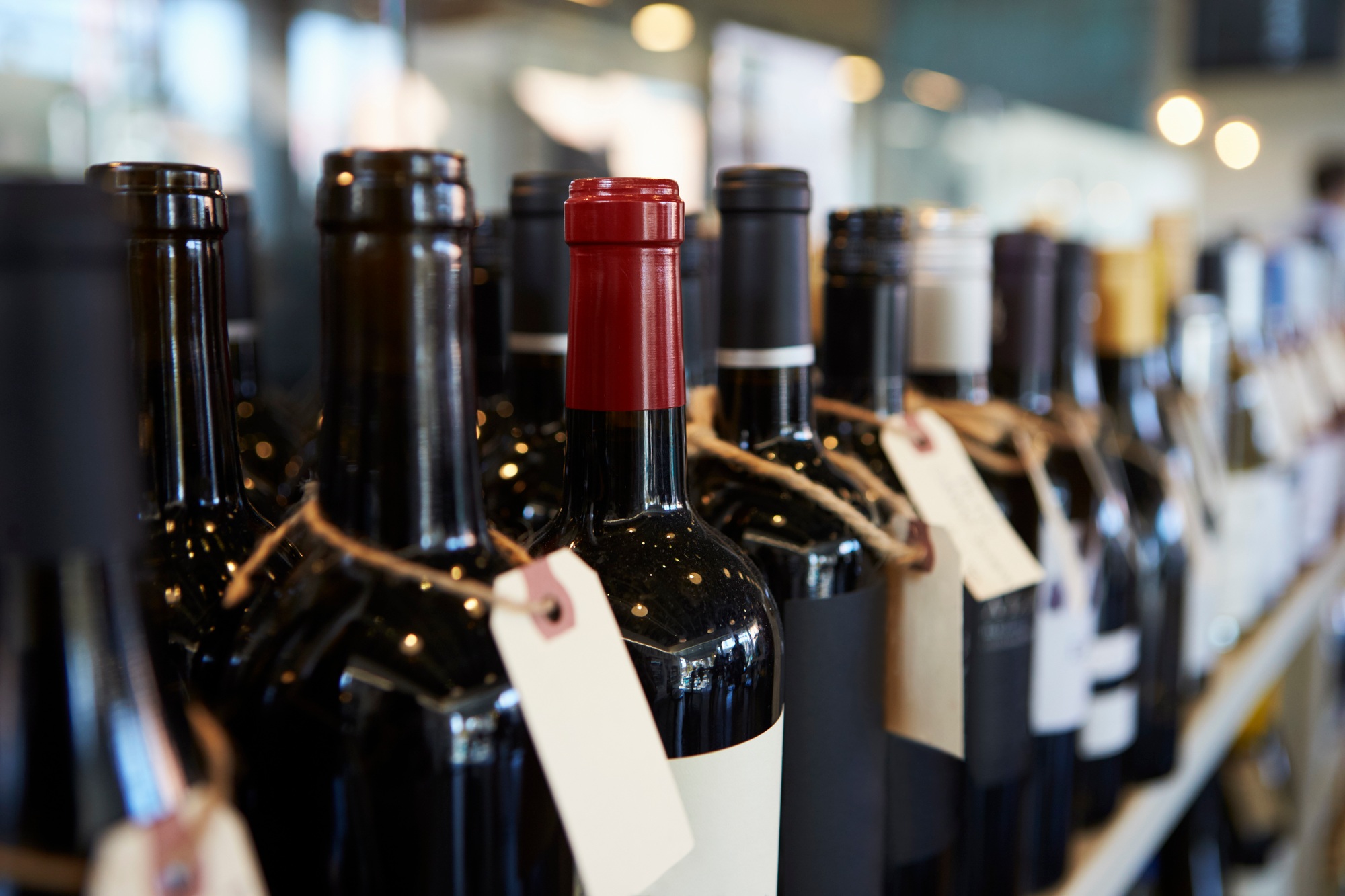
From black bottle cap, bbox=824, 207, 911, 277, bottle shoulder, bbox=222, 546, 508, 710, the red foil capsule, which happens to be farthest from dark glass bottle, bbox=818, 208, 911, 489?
bottle shoulder, bbox=222, 546, 508, 710

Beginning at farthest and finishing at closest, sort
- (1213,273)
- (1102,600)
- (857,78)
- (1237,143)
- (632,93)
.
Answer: (1237,143)
(857,78)
(632,93)
(1213,273)
(1102,600)

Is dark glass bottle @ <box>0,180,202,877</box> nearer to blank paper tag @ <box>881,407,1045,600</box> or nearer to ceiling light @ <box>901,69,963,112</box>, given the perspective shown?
blank paper tag @ <box>881,407,1045,600</box>

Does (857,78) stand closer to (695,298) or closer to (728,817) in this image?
(695,298)

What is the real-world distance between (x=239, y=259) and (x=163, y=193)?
0.29m

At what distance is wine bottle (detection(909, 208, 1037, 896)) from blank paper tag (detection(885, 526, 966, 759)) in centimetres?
7

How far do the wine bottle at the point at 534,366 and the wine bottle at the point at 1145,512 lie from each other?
526 millimetres

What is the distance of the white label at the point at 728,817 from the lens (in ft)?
1.34

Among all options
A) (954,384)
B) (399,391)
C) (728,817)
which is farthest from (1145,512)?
(399,391)

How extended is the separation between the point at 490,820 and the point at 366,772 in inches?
1.6

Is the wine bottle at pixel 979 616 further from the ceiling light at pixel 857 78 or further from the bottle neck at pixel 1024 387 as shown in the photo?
the ceiling light at pixel 857 78

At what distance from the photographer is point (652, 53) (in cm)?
189

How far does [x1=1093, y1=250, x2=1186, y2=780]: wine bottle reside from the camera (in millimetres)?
913

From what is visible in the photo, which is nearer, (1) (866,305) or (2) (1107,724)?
(1) (866,305)

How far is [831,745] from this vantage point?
51 cm
